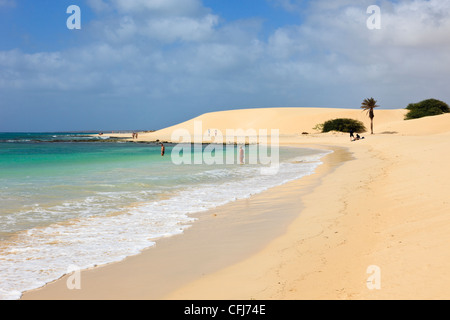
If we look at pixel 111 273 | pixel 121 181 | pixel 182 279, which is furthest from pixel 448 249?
pixel 121 181

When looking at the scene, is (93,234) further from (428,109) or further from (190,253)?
(428,109)

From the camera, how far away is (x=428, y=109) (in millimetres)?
69875

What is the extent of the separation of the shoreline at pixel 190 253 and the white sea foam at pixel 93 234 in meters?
0.26

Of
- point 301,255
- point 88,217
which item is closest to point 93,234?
point 88,217

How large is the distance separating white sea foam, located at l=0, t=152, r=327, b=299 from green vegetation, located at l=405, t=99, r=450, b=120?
69378 millimetres

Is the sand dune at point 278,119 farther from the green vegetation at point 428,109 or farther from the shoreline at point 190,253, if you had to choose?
the shoreline at point 190,253

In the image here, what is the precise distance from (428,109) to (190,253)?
7680 centimetres

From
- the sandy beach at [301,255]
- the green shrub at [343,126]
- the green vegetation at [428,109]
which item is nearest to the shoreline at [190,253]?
the sandy beach at [301,255]

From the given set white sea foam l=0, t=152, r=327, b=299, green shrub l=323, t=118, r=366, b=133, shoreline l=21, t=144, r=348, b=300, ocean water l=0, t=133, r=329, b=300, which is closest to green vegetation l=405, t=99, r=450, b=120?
green shrub l=323, t=118, r=366, b=133

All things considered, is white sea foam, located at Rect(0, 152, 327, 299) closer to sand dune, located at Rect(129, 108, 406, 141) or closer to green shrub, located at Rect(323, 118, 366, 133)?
green shrub, located at Rect(323, 118, 366, 133)

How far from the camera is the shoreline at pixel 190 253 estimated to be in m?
4.16

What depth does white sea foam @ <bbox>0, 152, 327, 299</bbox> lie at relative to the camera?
4.88m
